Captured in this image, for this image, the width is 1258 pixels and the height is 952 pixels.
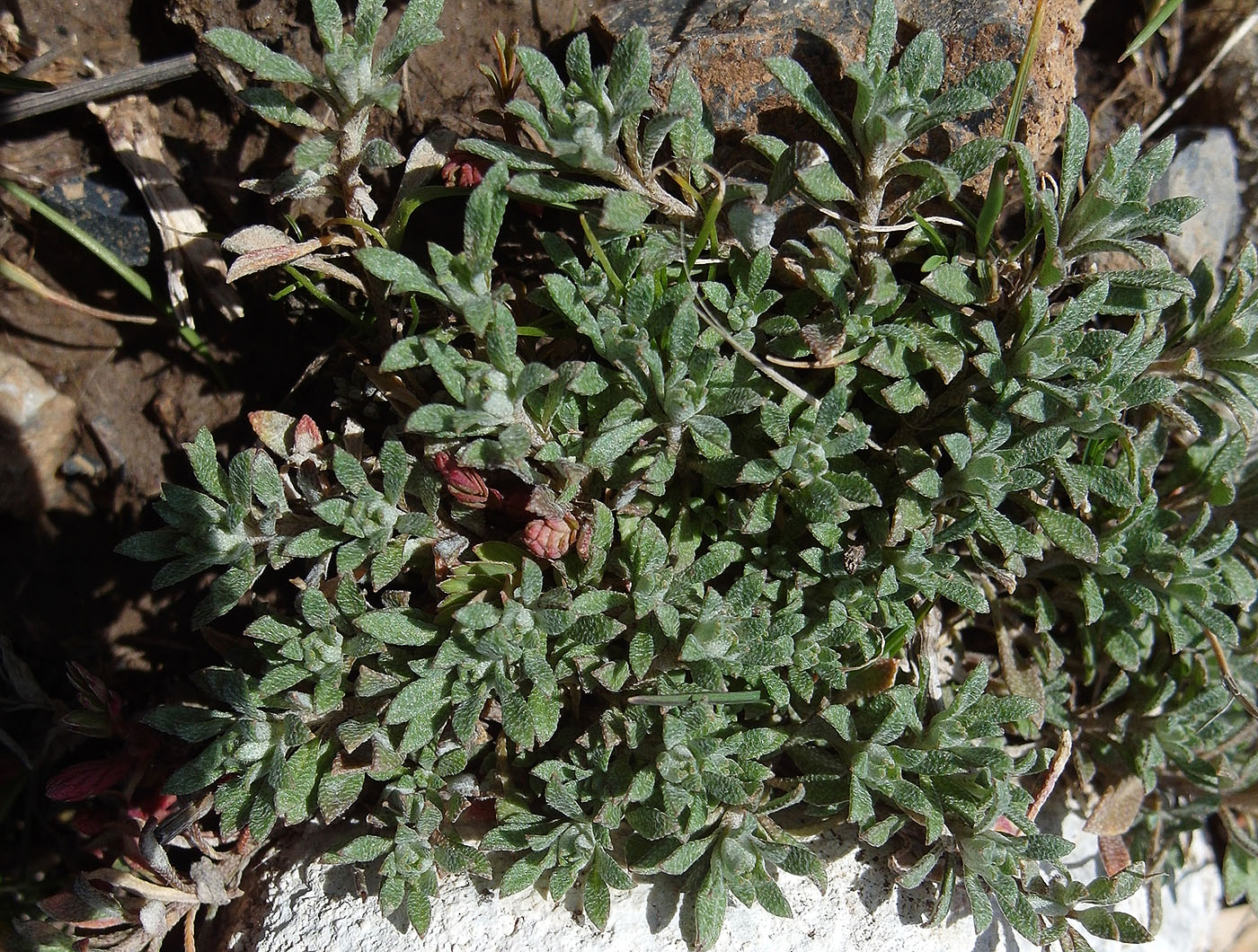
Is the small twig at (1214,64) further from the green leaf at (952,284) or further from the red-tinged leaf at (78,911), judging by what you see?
the red-tinged leaf at (78,911)

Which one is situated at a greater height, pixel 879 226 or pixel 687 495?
pixel 879 226

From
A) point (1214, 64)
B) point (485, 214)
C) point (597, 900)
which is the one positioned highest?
point (1214, 64)

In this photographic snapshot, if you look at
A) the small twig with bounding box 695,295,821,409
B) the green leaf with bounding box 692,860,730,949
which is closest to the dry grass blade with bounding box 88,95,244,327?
the small twig with bounding box 695,295,821,409

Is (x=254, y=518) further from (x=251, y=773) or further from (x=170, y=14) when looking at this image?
(x=170, y=14)

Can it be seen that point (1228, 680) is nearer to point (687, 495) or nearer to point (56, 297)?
point (687, 495)

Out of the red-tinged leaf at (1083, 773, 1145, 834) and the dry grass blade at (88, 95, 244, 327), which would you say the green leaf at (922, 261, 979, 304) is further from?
the dry grass blade at (88, 95, 244, 327)

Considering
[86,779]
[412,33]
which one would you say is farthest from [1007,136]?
[86,779]
